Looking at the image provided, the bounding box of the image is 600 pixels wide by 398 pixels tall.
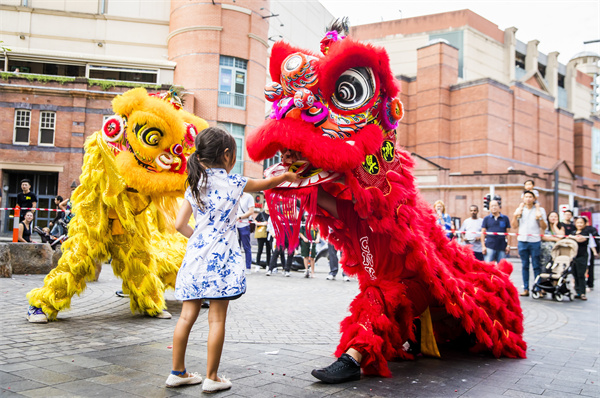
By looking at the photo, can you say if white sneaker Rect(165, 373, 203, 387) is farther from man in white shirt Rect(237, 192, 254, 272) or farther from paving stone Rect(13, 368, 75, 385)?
man in white shirt Rect(237, 192, 254, 272)

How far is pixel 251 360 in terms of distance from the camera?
3.70m

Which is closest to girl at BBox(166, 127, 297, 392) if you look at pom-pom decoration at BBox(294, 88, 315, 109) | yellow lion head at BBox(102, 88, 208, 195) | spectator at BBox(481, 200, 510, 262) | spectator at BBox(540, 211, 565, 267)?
pom-pom decoration at BBox(294, 88, 315, 109)

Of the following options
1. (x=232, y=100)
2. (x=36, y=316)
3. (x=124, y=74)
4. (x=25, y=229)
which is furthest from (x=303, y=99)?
(x=124, y=74)

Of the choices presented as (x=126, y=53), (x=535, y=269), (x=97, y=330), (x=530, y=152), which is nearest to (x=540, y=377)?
(x=97, y=330)

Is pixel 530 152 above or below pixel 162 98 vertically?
above

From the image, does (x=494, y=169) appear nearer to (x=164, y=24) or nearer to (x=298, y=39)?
(x=298, y=39)

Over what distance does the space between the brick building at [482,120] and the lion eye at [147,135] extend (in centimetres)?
2759

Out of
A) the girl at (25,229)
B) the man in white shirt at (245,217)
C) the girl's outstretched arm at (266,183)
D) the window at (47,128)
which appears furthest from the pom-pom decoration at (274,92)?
the window at (47,128)

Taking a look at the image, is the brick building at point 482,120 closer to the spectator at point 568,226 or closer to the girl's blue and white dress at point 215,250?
the spectator at point 568,226

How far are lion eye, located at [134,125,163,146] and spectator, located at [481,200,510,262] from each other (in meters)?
7.11

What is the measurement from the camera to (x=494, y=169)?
35.9 m

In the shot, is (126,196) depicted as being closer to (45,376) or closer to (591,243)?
(45,376)

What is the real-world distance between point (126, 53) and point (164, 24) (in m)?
2.80

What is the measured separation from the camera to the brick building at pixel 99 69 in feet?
79.4
